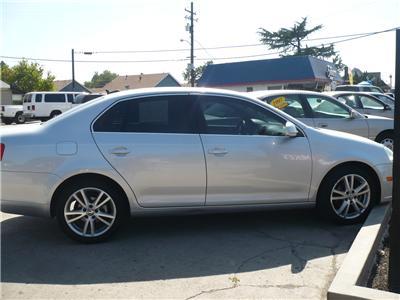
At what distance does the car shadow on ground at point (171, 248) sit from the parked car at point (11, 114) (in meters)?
25.1

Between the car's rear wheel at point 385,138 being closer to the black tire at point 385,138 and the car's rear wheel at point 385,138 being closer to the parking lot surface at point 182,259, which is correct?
the black tire at point 385,138

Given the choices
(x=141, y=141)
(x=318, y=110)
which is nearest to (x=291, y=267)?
(x=141, y=141)

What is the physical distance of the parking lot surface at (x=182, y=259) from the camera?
3787 millimetres

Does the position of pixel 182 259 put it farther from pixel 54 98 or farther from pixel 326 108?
pixel 54 98

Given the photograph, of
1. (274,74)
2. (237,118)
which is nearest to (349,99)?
(237,118)

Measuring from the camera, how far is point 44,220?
5766 mm

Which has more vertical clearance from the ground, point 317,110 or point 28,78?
point 28,78

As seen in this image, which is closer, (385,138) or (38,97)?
(385,138)

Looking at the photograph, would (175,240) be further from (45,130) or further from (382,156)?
(382,156)

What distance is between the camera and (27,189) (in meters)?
4.69

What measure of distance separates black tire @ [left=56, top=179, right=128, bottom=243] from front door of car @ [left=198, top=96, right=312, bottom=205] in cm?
97

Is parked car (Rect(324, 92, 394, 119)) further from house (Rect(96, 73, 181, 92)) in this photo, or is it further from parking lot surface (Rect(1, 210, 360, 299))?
house (Rect(96, 73, 181, 92))

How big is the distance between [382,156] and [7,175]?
410 centimetres

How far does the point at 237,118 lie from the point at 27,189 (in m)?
2.31
